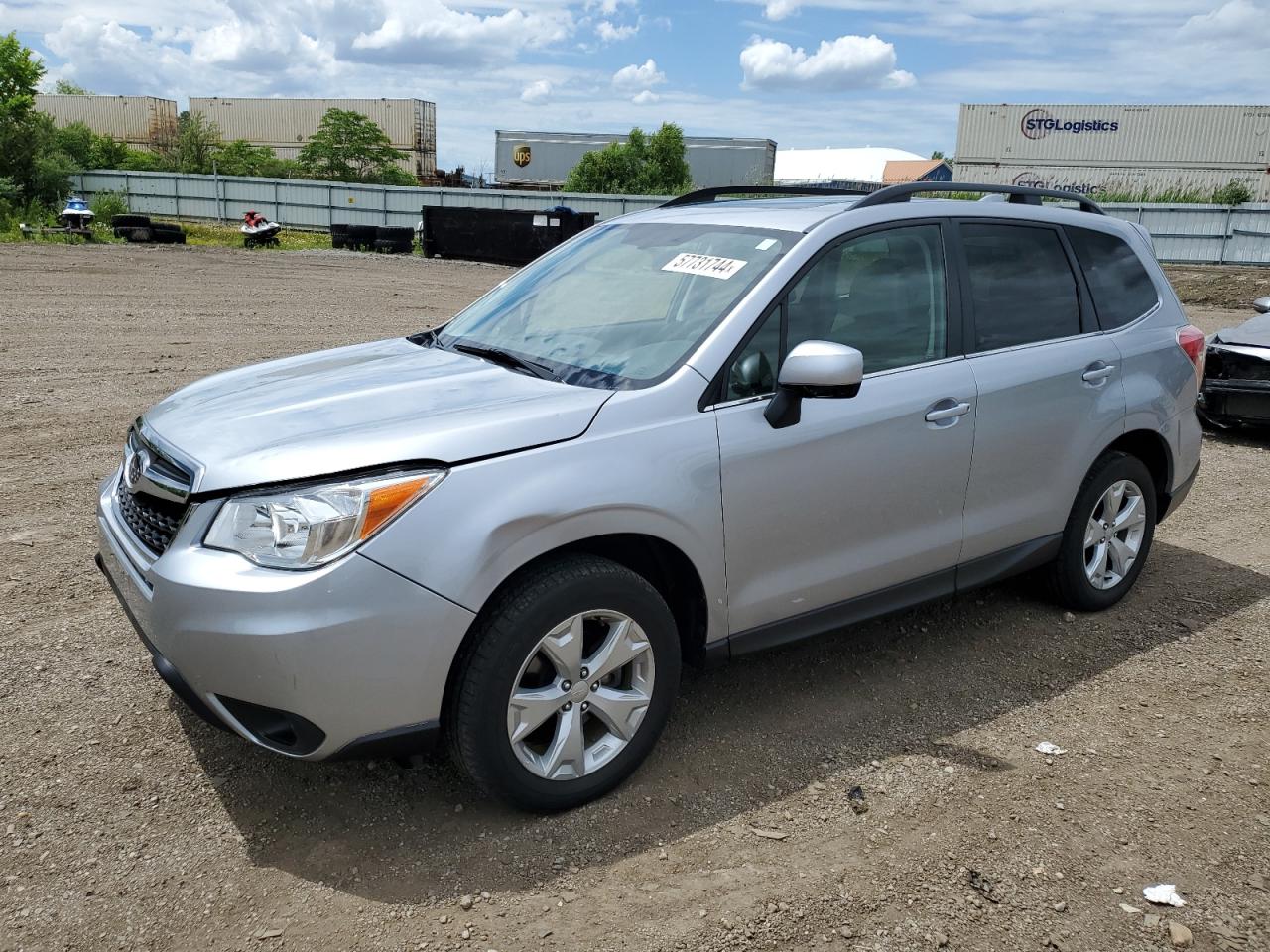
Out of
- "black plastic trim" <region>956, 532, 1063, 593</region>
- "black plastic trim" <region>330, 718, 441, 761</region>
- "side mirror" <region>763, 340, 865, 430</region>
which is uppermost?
"side mirror" <region>763, 340, 865, 430</region>

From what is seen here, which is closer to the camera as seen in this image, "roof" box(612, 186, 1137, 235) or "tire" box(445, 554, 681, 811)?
"tire" box(445, 554, 681, 811)

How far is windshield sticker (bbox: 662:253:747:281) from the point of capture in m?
3.69

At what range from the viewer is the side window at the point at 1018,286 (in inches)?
166

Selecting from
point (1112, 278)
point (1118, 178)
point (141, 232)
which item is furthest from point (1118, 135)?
point (1112, 278)

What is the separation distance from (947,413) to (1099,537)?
1.41m

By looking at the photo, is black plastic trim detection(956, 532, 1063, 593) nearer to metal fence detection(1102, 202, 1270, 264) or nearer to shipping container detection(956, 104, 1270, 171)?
metal fence detection(1102, 202, 1270, 264)

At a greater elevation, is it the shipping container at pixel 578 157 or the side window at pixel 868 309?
the shipping container at pixel 578 157

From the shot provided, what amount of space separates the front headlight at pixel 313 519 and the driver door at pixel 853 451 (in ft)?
3.49

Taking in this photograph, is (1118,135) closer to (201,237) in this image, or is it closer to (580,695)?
(201,237)

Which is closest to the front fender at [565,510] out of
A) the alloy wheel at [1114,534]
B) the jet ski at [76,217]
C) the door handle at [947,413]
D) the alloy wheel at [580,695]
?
the alloy wheel at [580,695]

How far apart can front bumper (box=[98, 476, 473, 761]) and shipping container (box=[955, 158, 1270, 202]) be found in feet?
180

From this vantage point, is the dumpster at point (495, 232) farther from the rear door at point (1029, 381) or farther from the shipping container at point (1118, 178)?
the shipping container at point (1118, 178)

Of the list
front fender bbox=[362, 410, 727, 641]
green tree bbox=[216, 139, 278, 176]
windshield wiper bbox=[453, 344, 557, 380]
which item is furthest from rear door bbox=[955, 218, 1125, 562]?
green tree bbox=[216, 139, 278, 176]

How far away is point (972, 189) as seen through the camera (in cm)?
443
